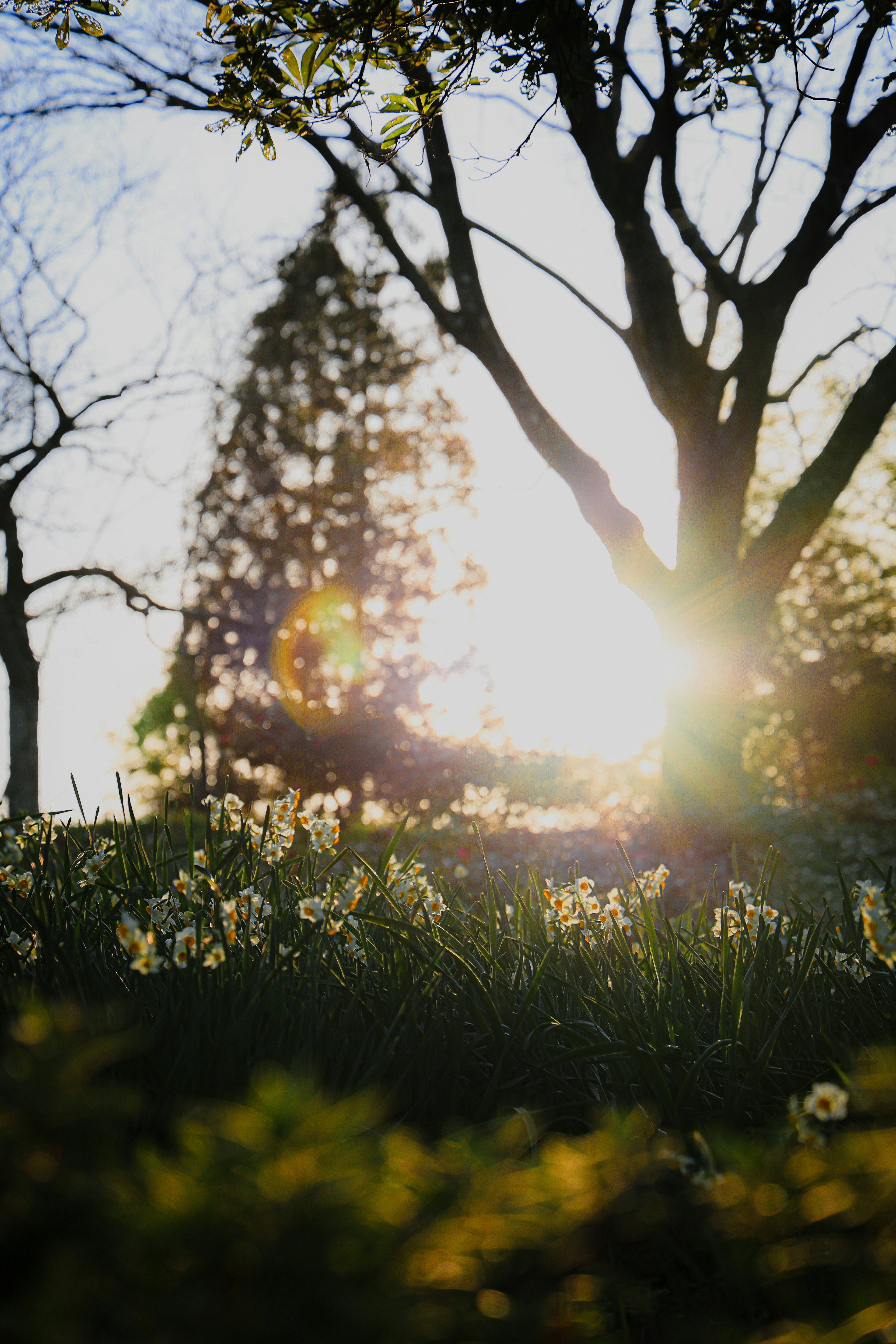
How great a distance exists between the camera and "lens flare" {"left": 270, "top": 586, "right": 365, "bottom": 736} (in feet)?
44.6

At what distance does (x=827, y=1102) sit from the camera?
4.63 feet

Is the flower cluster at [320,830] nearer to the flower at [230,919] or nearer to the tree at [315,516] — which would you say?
the flower at [230,919]

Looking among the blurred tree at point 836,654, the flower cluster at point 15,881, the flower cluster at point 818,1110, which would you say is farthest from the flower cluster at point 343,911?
the blurred tree at point 836,654

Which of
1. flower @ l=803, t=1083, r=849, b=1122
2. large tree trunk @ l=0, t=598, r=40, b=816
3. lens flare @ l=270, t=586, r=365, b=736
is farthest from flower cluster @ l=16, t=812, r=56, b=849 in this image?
lens flare @ l=270, t=586, r=365, b=736

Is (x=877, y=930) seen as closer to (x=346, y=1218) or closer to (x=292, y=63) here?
(x=346, y=1218)

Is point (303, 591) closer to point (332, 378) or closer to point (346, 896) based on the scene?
point (332, 378)

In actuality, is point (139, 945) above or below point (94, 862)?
below

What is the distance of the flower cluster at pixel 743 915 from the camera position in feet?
8.75

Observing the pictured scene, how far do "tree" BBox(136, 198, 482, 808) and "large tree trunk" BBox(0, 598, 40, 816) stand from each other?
3.68 m

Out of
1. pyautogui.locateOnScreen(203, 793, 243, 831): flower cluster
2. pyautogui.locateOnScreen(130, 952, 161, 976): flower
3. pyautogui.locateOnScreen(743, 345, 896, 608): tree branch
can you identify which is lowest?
pyautogui.locateOnScreen(130, 952, 161, 976): flower

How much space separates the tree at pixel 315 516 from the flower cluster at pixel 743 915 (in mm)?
9777

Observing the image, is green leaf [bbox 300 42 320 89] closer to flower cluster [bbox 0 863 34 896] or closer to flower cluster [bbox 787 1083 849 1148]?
flower cluster [bbox 0 863 34 896]

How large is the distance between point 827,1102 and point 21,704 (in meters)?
Answer: 9.70

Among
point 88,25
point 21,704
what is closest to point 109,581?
point 21,704
